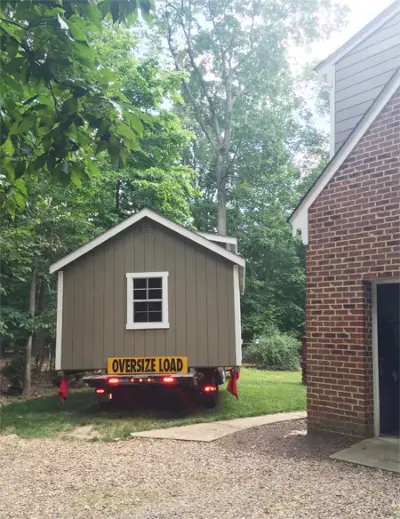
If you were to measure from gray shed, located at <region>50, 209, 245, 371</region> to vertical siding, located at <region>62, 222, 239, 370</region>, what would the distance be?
0.8 inches

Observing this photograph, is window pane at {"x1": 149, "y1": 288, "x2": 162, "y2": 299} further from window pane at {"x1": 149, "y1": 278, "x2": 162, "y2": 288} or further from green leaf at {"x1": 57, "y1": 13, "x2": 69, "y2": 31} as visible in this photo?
green leaf at {"x1": 57, "y1": 13, "x2": 69, "y2": 31}

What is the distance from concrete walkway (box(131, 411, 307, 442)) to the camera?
7.62 metres

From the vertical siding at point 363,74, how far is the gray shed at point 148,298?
332cm

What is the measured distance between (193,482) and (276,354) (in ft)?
54.8

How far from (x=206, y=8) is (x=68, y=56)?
26.2m

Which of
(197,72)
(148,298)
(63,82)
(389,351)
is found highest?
(197,72)

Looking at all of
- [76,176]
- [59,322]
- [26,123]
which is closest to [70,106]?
[26,123]

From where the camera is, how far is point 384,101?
6.31 meters

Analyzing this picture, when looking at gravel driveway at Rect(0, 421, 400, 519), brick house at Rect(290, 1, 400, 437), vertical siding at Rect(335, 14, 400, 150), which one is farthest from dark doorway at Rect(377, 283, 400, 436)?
vertical siding at Rect(335, 14, 400, 150)

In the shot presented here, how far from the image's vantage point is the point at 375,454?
227 inches

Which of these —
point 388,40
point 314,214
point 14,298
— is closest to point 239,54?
point 14,298

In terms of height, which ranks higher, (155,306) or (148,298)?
(148,298)

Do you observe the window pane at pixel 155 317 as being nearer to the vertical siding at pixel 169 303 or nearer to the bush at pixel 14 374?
the vertical siding at pixel 169 303

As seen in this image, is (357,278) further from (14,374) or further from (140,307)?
(14,374)
